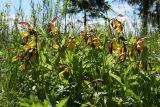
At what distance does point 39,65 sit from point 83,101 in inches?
17.6

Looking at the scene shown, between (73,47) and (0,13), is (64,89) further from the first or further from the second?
(0,13)

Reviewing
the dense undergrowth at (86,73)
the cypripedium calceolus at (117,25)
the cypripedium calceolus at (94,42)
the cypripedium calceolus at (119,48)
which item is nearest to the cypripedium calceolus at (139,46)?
the dense undergrowth at (86,73)

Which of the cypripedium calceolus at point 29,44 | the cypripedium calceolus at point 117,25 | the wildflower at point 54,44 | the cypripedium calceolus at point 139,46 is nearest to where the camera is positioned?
the cypripedium calceolus at point 139,46

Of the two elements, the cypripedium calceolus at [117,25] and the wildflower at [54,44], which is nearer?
the cypripedium calceolus at [117,25]

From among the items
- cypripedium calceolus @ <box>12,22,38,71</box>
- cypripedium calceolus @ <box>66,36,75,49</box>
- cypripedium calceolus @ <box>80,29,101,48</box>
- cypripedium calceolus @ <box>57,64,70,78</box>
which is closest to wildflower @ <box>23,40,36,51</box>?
cypripedium calceolus @ <box>12,22,38,71</box>

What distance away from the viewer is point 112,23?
303 cm

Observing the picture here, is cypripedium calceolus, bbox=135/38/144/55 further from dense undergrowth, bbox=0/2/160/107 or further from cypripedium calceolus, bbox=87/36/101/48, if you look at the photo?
cypripedium calceolus, bbox=87/36/101/48

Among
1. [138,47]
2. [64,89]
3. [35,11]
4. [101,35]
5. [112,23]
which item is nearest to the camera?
[138,47]

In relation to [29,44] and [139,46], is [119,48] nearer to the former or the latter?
[139,46]

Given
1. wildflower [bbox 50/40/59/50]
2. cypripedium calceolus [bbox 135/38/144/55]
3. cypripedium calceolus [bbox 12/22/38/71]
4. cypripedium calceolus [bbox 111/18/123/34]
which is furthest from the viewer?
wildflower [bbox 50/40/59/50]

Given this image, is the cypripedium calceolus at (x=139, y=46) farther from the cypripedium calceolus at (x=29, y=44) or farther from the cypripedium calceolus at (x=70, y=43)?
the cypripedium calceolus at (x=29, y=44)

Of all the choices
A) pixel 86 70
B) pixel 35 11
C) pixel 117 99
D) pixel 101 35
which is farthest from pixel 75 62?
pixel 35 11

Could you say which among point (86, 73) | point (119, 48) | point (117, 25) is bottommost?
point (86, 73)

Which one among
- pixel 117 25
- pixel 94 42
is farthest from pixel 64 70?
pixel 117 25
